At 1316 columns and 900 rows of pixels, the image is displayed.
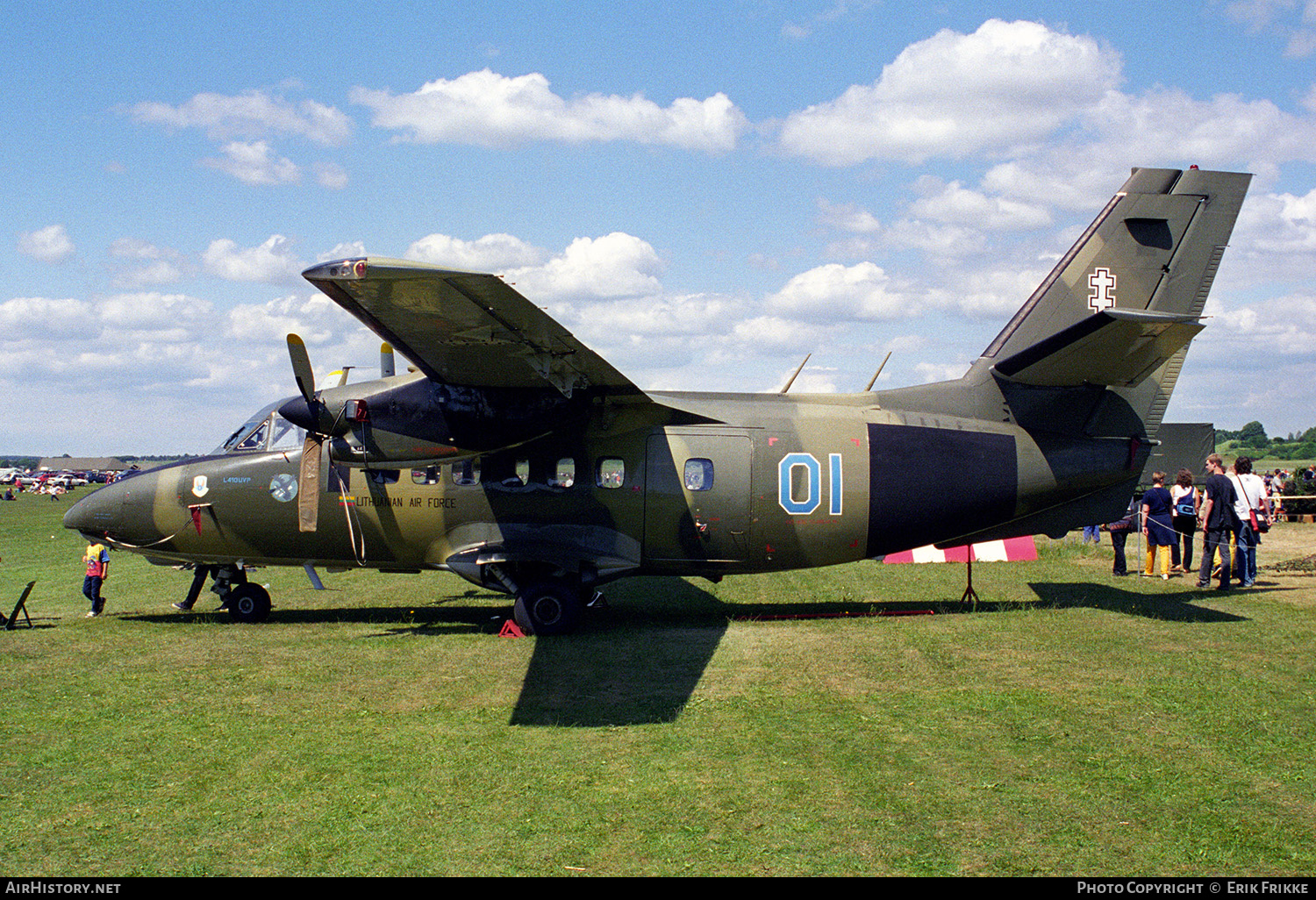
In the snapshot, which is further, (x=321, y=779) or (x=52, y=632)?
(x=52, y=632)

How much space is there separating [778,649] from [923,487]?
385cm

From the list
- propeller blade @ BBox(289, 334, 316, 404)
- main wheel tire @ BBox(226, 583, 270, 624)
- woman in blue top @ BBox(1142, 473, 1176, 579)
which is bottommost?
main wheel tire @ BBox(226, 583, 270, 624)

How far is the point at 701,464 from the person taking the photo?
14.6 meters

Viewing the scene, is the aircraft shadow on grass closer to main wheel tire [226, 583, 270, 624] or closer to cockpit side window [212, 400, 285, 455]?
main wheel tire [226, 583, 270, 624]

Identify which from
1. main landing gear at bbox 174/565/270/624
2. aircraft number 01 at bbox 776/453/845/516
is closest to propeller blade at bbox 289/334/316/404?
main landing gear at bbox 174/565/270/624

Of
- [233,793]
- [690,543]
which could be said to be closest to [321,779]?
[233,793]

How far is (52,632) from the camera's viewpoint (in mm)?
14430

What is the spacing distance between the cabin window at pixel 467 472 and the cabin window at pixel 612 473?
1.90 metres

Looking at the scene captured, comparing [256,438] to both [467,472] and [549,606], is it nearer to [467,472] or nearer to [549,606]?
[467,472]

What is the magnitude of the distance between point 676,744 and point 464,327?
586cm

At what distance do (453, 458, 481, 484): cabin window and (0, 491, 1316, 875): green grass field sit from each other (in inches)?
92.4

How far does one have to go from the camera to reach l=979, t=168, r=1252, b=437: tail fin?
579 inches

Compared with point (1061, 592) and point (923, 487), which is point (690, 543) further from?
point (1061, 592)

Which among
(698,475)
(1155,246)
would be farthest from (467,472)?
(1155,246)
